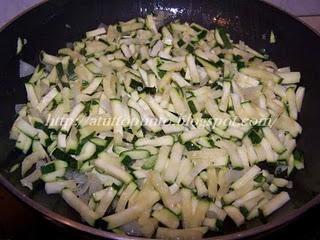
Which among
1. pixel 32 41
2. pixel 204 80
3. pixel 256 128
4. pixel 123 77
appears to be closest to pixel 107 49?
pixel 123 77

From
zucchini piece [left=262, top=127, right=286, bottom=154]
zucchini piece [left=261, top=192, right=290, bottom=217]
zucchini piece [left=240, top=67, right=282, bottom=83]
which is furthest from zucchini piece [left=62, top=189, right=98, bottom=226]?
zucchini piece [left=240, top=67, right=282, bottom=83]

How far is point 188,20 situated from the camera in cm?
226

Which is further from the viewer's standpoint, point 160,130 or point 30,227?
point 160,130

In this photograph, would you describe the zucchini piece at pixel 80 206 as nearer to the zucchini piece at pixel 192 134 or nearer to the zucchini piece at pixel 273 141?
the zucchini piece at pixel 192 134

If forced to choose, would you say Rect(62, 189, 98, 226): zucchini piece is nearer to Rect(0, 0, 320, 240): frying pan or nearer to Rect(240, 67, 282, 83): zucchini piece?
Rect(0, 0, 320, 240): frying pan

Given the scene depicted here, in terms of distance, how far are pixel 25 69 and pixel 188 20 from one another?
997 mm

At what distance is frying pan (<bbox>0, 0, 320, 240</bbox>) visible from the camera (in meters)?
1.57

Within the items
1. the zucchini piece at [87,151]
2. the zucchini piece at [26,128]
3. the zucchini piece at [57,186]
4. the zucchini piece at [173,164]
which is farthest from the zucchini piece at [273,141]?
the zucchini piece at [26,128]

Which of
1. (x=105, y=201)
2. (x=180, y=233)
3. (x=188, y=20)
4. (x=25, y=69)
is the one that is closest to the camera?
(x=180, y=233)

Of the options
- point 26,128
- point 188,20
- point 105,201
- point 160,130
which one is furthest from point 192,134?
point 188,20

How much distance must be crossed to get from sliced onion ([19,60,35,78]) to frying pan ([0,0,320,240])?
0.02m

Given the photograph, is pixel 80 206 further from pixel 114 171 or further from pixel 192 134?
pixel 192 134

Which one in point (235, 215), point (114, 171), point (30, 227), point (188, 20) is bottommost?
point (30, 227)

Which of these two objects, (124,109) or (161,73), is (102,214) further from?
(161,73)
